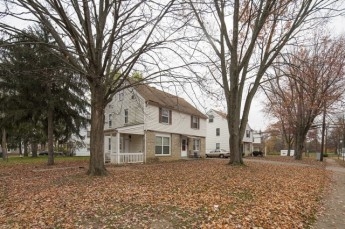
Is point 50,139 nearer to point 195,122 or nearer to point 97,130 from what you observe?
point 97,130

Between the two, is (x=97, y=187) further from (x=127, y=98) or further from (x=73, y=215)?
(x=127, y=98)

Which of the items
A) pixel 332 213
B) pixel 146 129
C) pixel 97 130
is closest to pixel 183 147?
pixel 146 129

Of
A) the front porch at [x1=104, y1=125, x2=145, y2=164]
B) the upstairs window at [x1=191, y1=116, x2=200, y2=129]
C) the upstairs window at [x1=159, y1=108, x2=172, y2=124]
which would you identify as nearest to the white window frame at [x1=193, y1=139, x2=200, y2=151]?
the upstairs window at [x1=191, y1=116, x2=200, y2=129]

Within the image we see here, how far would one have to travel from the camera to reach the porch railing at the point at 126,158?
24.8 m

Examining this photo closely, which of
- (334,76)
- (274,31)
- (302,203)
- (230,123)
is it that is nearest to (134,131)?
(230,123)

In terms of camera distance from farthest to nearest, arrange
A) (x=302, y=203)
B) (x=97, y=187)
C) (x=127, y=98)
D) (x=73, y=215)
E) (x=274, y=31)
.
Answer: (x=127, y=98) < (x=274, y=31) < (x=97, y=187) < (x=302, y=203) < (x=73, y=215)

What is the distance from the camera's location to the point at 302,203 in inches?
363

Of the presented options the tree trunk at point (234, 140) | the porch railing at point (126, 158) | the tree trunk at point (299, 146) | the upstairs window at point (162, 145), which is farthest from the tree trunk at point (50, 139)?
the tree trunk at point (299, 146)

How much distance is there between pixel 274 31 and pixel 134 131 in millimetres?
12794

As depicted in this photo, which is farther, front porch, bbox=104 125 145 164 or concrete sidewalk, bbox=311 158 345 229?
front porch, bbox=104 125 145 164

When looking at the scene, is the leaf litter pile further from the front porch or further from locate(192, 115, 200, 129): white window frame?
locate(192, 115, 200, 129): white window frame

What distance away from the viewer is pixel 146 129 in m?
27.8

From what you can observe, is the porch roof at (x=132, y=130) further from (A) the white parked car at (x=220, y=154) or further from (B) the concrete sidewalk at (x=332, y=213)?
(A) the white parked car at (x=220, y=154)

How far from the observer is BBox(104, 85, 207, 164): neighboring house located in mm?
26406
